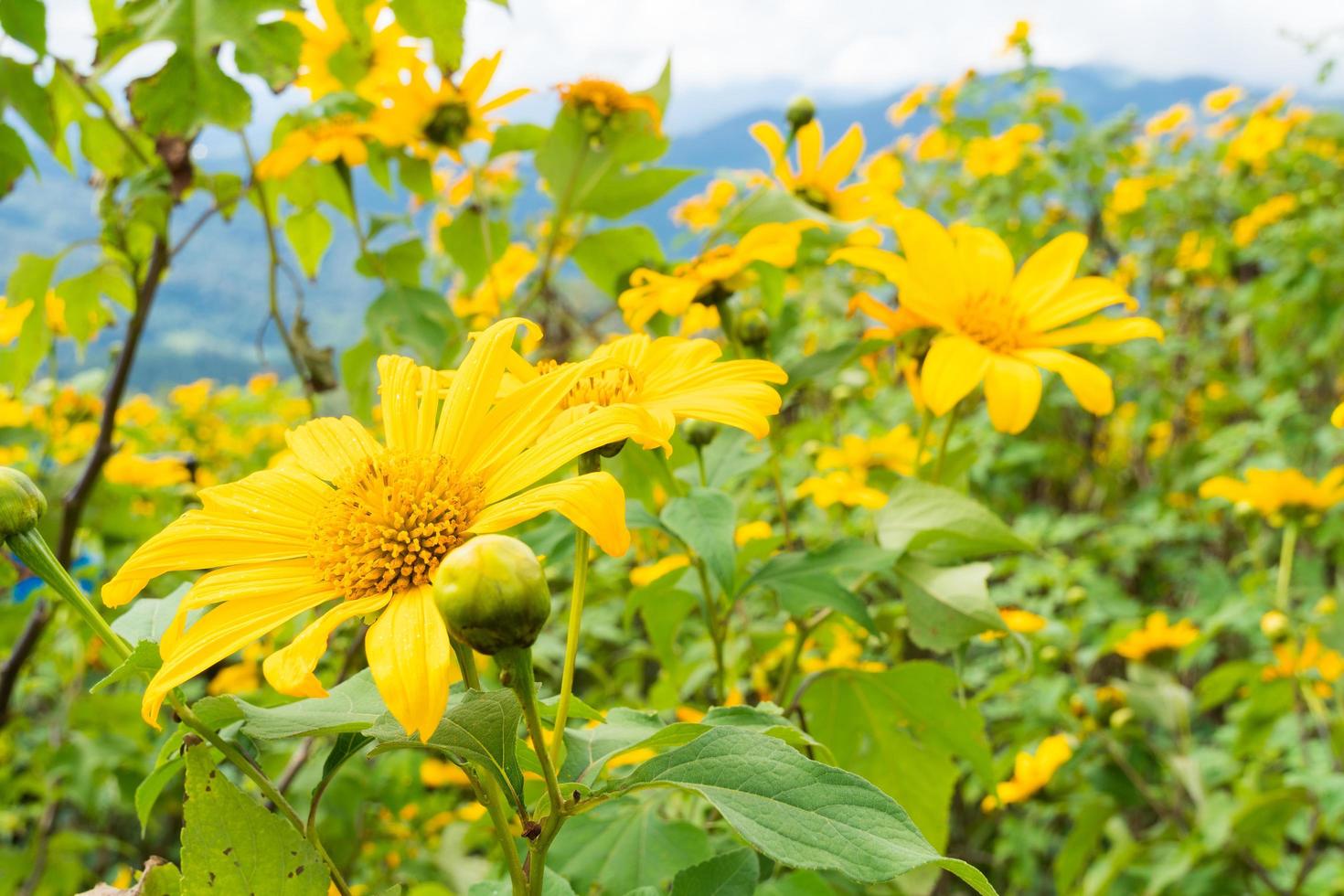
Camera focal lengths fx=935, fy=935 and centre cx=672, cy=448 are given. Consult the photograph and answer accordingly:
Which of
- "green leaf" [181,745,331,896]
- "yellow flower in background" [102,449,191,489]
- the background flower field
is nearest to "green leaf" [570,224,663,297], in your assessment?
the background flower field

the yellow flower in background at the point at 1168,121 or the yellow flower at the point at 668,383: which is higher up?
the yellow flower at the point at 668,383

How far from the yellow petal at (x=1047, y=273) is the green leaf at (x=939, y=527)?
0.22 metres

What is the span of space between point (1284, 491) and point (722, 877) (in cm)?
153

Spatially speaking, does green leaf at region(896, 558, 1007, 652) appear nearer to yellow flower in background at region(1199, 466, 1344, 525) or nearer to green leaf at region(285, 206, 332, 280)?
green leaf at region(285, 206, 332, 280)

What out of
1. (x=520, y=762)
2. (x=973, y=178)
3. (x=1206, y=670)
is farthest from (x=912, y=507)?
(x=973, y=178)

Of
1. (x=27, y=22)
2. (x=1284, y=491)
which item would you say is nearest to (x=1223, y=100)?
(x=1284, y=491)

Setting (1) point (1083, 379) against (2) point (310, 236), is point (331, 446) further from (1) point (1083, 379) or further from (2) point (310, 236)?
(2) point (310, 236)

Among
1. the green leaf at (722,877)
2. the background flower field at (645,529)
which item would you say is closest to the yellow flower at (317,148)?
the background flower field at (645,529)

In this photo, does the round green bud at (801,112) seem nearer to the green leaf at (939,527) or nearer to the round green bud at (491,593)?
the green leaf at (939,527)

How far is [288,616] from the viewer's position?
0.44 m

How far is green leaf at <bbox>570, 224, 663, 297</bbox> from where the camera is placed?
1081 mm

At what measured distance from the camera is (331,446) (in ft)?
1.90

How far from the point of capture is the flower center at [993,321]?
2.78 feet

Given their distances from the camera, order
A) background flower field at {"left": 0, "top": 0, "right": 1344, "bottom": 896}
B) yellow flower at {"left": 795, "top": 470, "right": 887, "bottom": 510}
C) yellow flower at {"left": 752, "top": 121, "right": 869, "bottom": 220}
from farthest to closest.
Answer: yellow flower at {"left": 752, "top": 121, "right": 869, "bottom": 220}
yellow flower at {"left": 795, "top": 470, "right": 887, "bottom": 510}
background flower field at {"left": 0, "top": 0, "right": 1344, "bottom": 896}
